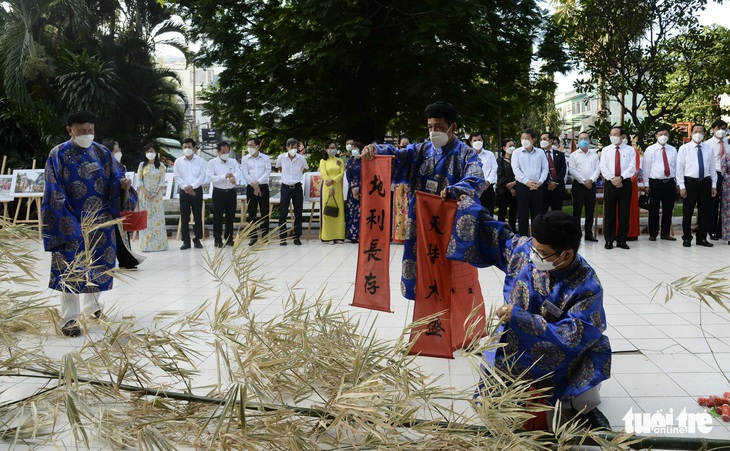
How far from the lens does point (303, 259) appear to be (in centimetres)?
952

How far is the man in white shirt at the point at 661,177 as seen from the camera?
34.0 ft

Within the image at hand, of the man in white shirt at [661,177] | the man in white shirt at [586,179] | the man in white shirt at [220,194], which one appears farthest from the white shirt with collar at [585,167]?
the man in white shirt at [220,194]

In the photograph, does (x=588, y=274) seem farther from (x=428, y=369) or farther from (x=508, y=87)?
(x=508, y=87)

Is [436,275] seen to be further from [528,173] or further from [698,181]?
[698,181]

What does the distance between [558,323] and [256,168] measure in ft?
29.3

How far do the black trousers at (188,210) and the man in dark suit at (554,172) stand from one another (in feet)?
19.5

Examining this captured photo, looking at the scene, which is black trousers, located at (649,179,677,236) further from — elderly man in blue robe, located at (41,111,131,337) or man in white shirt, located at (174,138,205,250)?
elderly man in blue robe, located at (41,111,131,337)

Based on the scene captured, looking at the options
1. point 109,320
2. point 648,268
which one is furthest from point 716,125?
point 109,320

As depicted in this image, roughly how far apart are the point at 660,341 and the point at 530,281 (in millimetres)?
2136

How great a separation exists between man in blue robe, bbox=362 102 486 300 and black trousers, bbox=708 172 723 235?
23.9 feet

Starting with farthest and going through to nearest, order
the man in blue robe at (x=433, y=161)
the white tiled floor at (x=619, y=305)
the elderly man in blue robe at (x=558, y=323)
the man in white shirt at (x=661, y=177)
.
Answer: the man in white shirt at (x=661, y=177)
the man in blue robe at (x=433, y=161)
the white tiled floor at (x=619, y=305)
the elderly man in blue robe at (x=558, y=323)

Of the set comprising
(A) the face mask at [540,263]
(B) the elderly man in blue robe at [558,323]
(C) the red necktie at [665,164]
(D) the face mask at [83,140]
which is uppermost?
(C) the red necktie at [665,164]

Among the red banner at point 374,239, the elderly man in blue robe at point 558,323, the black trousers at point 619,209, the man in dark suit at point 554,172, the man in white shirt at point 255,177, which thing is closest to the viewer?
the elderly man in blue robe at point 558,323

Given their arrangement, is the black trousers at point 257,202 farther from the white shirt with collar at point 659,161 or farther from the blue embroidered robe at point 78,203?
the white shirt with collar at point 659,161
